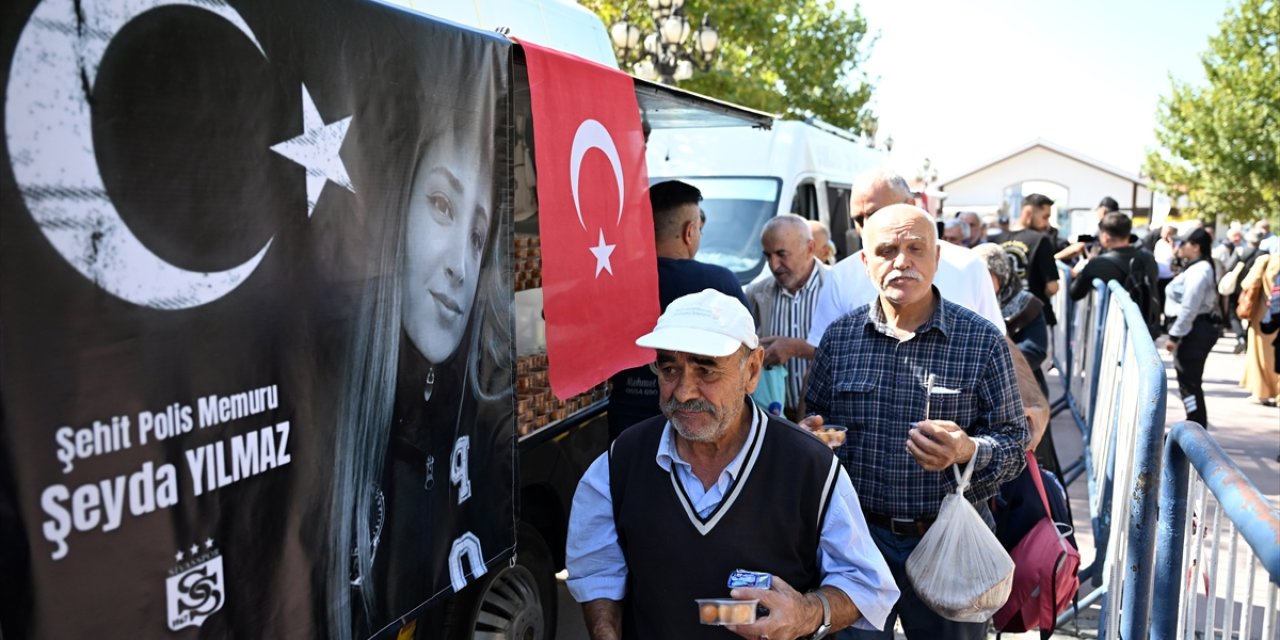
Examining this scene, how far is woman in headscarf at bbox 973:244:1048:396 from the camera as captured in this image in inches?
260

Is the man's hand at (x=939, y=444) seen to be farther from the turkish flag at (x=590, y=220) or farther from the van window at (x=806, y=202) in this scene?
the van window at (x=806, y=202)

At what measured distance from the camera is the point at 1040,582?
332 cm

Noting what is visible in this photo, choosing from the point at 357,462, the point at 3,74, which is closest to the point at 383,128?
the point at 357,462

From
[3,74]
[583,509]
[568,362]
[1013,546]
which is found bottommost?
[1013,546]

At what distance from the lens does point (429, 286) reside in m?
2.73

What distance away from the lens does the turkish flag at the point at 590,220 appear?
3340 millimetres

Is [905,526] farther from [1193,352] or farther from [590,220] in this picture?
[1193,352]

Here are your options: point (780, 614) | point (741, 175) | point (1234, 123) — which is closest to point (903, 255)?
point (780, 614)

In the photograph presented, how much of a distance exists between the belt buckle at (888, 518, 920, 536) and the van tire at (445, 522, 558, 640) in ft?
4.20

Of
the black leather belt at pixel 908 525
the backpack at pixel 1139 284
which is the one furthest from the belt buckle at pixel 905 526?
the backpack at pixel 1139 284

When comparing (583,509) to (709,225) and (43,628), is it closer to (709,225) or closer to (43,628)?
(43,628)

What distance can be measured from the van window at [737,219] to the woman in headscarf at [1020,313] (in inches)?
76.1

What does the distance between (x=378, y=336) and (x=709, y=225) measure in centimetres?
617

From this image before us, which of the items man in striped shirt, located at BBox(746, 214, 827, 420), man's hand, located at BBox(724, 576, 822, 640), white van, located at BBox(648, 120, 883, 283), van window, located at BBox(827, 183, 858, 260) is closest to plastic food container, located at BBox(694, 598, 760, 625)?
man's hand, located at BBox(724, 576, 822, 640)
